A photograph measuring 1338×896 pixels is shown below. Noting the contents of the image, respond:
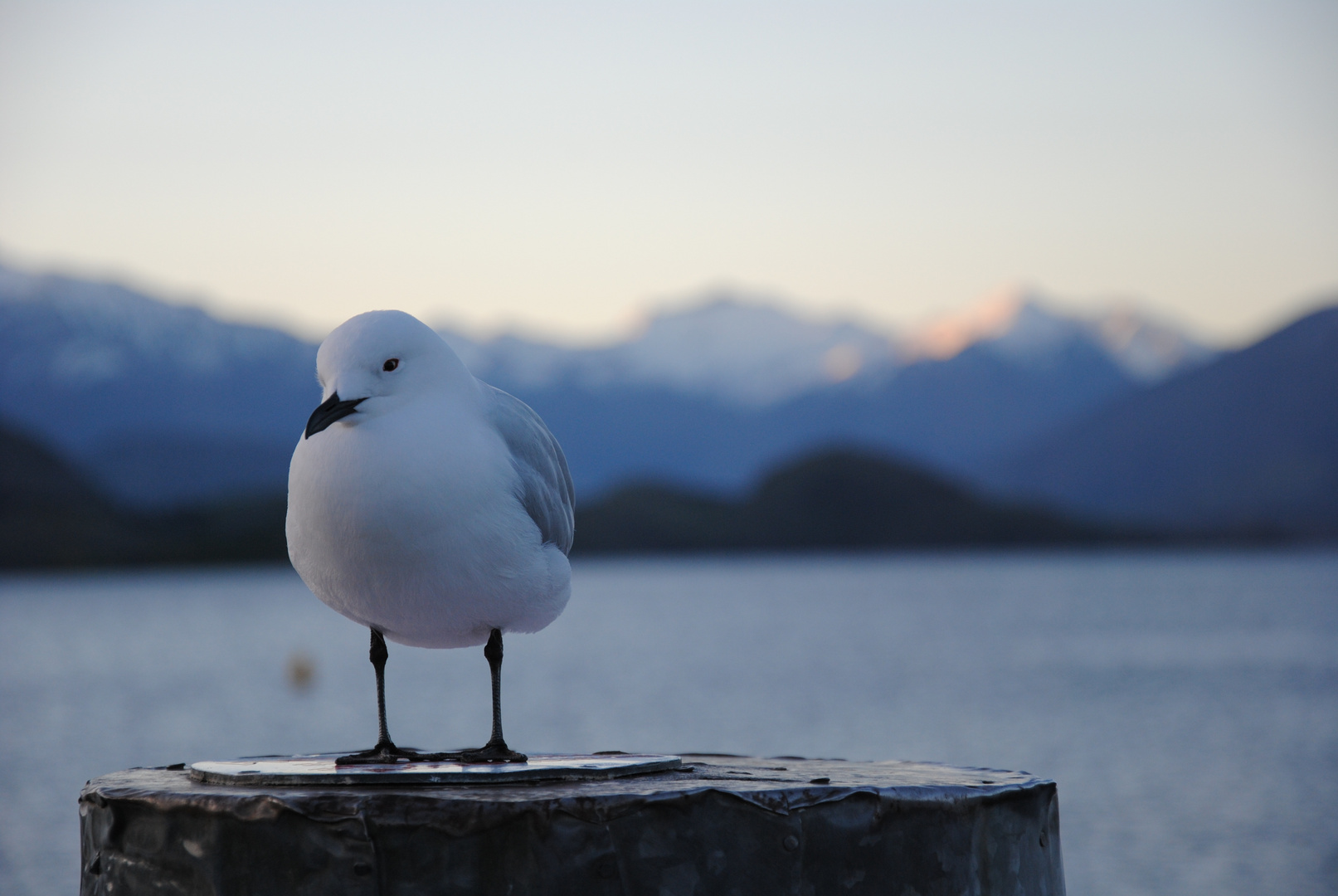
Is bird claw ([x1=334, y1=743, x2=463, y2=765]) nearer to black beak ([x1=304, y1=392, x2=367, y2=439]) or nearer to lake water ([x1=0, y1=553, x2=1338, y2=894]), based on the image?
black beak ([x1=304, y1=392, x2=367, y2=439])

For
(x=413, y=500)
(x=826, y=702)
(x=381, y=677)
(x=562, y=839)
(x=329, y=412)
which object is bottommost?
(x=826, y=702)

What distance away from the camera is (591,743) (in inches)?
1795

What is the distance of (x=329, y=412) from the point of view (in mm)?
4746

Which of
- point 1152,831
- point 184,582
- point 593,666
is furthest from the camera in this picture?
point 184,582

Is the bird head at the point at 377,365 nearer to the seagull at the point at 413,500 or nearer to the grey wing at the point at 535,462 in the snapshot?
the seagull at the point at 413,500

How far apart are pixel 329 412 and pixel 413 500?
1.43ft

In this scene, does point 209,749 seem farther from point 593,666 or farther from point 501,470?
point 501,470

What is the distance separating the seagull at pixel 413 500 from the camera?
476 centimetres

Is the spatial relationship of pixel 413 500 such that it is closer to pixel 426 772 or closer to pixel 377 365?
pixel 377 365

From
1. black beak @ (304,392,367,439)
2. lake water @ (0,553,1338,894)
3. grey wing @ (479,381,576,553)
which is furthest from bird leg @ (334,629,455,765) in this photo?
lake water @ (0,553,1338,894)

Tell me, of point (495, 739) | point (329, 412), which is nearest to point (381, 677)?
point (495, 739)

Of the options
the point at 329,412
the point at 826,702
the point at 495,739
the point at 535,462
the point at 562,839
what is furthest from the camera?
the point at 826,702

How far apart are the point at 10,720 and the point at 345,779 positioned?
5817 cm

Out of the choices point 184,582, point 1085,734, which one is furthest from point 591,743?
point 184,582
